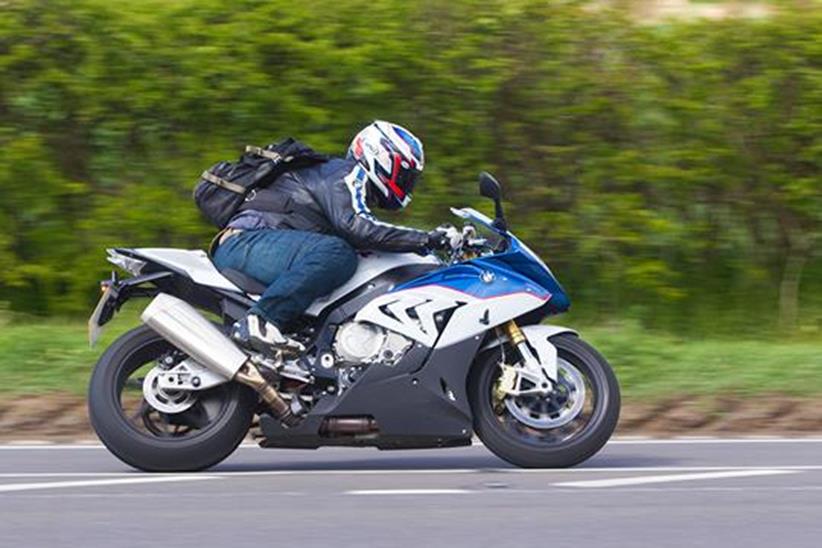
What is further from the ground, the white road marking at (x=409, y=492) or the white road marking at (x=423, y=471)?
the white road marking at (x=409, y=492)

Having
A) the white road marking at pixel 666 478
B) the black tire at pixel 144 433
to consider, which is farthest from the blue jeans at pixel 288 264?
the white road marking at pixel 666 478

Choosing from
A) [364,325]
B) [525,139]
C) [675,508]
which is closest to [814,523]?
[675,508]

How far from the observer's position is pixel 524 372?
30.1ft

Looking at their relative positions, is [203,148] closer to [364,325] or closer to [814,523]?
[364,325]

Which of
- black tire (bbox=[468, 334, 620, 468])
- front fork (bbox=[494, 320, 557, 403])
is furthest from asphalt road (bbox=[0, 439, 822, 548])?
front fork (bbox=[494, 320, 557, 403])

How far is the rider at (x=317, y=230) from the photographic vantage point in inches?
358

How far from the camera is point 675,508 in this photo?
7957 mm

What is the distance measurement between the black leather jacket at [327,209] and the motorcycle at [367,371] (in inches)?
8.8

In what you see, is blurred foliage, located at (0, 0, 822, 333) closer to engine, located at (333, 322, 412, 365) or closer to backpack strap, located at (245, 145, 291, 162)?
backpack strap, located at (245, 145, 291, 162)

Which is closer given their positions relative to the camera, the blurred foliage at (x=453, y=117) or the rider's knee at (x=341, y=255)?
the rider's knee at (x=341, y=255)

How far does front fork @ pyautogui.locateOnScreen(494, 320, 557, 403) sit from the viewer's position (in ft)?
30.0

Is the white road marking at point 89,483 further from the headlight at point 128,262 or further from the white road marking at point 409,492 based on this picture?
the headlight at point 128,262

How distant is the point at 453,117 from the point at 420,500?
216 inches

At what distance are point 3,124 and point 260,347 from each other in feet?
15.8
